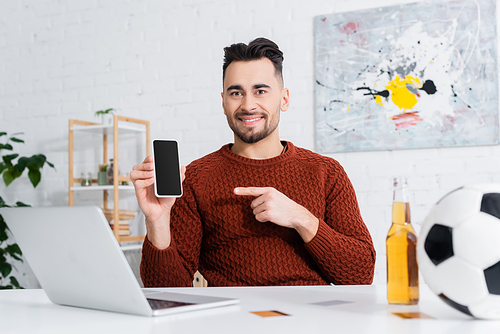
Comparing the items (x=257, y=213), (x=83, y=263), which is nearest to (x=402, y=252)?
(x=83, y=263)

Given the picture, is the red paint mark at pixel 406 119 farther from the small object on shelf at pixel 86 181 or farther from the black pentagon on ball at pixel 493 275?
the black pentagon on ball at pixel 493 275

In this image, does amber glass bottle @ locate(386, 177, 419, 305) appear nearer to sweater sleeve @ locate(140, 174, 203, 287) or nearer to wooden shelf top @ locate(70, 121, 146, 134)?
sweater sleeve @ locate(140, 174, 203, 287)

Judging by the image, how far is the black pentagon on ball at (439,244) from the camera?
0.69 m

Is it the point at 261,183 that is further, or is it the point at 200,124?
the point at 200,124

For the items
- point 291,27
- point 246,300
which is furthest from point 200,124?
point 246,300

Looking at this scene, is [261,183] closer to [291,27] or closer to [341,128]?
[341,128]

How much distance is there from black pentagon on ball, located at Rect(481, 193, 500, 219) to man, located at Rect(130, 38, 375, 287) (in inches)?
28.7

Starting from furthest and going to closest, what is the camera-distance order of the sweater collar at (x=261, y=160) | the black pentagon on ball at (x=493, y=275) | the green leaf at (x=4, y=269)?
the green leaf at (x=4, y=269) < the sweater collar at (x=261, y=160) < the black pentagon on ball at (x=493, y=275)

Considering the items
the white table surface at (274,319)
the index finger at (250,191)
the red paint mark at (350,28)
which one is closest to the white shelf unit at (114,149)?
the red paint mark at (350,28)

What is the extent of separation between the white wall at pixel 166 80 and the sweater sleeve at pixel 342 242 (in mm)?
1162

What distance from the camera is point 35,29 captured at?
3645mm

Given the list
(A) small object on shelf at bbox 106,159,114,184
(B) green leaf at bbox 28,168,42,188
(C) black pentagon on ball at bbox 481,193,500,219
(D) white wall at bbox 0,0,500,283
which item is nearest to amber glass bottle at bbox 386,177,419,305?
(C) black pentagon on ball at bbox 481,193,500,219

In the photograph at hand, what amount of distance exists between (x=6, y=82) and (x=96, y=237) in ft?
Answer: 11.1

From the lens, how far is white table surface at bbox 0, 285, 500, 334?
0.68 metres
